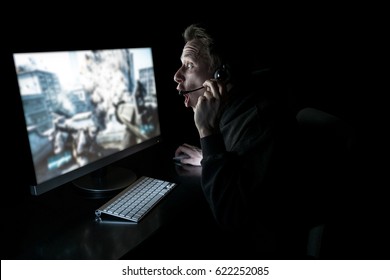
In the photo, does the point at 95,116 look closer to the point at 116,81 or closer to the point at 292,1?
the point at 116,81

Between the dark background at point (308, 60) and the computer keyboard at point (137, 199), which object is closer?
the computer keyboard at point (137, 199)

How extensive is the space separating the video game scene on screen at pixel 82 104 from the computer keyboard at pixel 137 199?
0.51 feet

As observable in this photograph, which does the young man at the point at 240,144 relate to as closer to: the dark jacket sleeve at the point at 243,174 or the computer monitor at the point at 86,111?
the dark jacket sleeve at the point at 243,174

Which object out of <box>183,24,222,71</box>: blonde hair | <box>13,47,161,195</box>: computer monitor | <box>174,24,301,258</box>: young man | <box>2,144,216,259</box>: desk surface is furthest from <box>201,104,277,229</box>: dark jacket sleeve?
<box>13,47,161,195</box>: computer monitor

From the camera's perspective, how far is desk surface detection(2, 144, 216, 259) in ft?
2.72

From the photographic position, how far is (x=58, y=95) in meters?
0.97

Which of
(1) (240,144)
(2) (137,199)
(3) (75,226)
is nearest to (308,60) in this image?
(1) (240,144)

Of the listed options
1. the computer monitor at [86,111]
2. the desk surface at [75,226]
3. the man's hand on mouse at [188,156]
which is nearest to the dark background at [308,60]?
the man's hand on mouse at [188,156]

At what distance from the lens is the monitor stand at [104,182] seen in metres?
1.12

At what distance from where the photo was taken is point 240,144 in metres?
0.96

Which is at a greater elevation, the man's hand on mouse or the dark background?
the dark background

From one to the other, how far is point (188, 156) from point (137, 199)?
41cm

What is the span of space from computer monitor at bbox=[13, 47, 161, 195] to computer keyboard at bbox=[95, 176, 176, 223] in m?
0.07

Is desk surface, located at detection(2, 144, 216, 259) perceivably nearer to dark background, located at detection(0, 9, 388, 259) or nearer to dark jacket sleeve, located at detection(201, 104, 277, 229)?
dark jacket sleeve, located at detection(201, 104, 277, 229)
